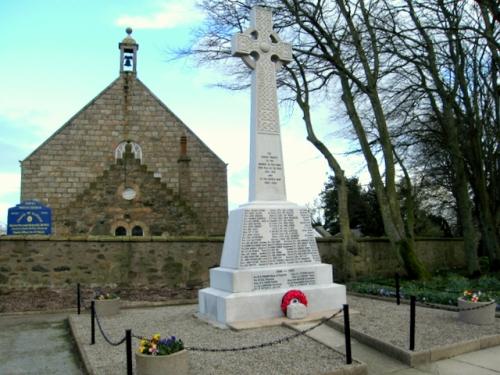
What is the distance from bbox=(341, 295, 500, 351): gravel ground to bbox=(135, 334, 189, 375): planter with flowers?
3.09 metres

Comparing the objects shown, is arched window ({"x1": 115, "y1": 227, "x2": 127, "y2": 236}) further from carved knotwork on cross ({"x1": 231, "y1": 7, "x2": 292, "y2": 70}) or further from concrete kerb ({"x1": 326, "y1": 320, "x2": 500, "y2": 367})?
concrete kerb ({"x1": 326, "y1": 320, "x2": 500, "y2": 367})

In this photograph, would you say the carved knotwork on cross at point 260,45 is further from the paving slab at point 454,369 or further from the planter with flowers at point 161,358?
the paving slab at point 454,369

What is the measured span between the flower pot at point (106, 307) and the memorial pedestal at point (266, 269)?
213 centimetres

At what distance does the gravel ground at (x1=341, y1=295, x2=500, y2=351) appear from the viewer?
6.79m

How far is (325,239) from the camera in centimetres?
1655

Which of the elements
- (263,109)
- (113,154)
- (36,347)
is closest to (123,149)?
(113,154)

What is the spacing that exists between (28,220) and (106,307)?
5533mm

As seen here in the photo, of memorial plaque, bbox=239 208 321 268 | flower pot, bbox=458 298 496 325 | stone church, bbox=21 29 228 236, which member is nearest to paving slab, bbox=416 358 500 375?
flower pot, bbox=458 298 496 325

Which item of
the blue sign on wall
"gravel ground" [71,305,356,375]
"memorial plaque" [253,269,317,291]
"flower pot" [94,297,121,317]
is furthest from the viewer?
the blue sign on wall

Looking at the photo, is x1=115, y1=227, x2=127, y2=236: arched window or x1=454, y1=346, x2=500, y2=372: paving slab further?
x1=115, y1=227, x2=127, y2=236: arched window

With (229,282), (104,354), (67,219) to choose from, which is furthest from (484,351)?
(67,219)

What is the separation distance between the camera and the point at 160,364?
5.04m

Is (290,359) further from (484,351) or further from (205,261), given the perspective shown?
(205,261)

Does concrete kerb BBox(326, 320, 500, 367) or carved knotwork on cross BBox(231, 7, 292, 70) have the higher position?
carved knotwork on cross BBox(231, 7, 292, 70)
